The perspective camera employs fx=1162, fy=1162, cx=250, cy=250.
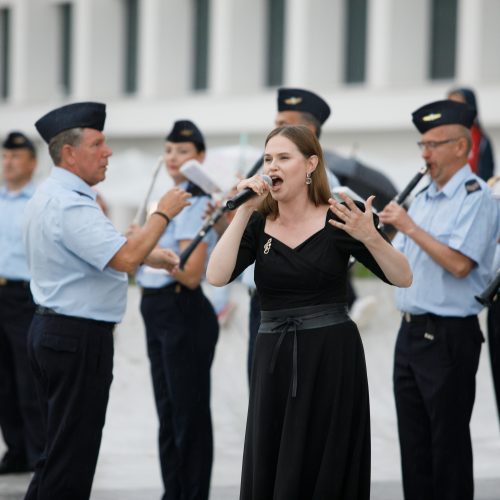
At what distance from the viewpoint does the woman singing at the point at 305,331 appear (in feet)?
15.2

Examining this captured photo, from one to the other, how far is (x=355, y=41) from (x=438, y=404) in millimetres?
18809

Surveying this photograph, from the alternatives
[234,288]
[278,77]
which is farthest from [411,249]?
[278,77]

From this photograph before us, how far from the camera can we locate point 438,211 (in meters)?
6.02

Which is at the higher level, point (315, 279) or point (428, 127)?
point (428, 127)

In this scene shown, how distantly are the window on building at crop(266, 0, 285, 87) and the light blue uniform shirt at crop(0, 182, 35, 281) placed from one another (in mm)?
17482

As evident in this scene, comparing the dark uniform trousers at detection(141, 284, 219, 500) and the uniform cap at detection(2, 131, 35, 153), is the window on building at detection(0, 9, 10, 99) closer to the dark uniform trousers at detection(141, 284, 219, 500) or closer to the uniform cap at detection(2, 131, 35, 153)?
the uniform cap at detection(2, 131, 35, 153)

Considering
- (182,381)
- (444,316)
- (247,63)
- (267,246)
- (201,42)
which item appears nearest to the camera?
(267,246)

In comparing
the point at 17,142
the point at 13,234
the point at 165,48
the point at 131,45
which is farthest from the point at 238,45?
the point at 13,234

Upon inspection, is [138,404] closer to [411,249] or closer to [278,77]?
[411,249]

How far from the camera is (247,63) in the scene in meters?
25.6

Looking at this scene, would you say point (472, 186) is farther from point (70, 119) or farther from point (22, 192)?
point (22, 192)

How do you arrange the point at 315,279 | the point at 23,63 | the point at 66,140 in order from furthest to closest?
the point at 23,63
the point at 66,140
the point at 315,279

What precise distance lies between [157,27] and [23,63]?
5.28 meters

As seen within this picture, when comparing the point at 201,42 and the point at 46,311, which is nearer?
the point at 46,311
